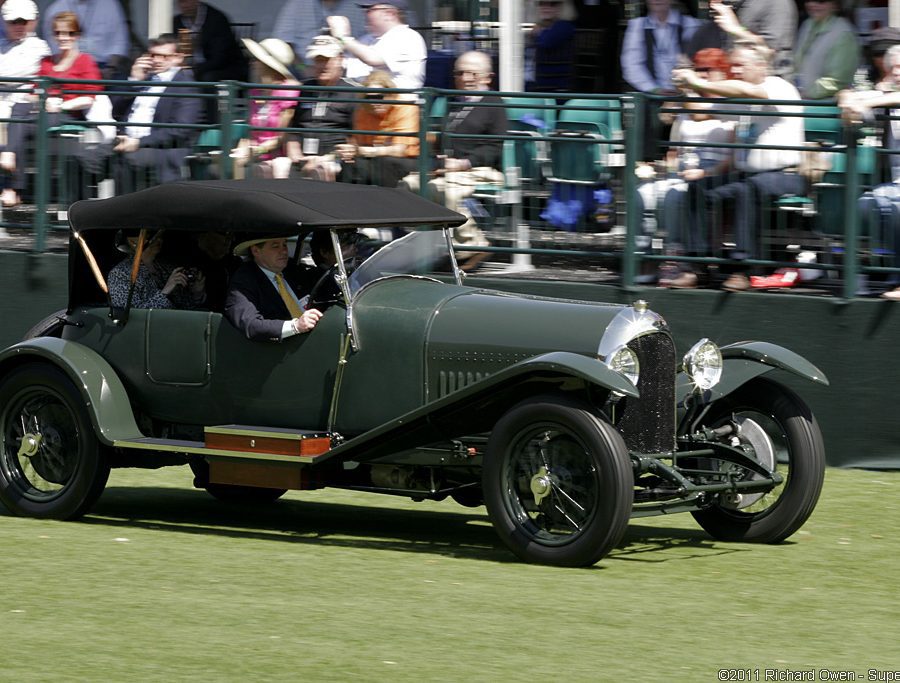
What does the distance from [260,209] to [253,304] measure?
0.48 m

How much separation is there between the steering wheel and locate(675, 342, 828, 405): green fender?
1678 mm

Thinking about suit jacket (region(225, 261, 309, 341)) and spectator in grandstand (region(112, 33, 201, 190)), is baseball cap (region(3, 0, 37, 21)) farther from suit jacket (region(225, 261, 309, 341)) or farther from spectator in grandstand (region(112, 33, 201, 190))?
suit jacket (region(225, 261, 309, 341))

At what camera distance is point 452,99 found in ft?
39.9

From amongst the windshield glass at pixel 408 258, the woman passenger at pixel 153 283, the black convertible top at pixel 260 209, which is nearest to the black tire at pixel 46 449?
the woman passenger at pixel 153 283

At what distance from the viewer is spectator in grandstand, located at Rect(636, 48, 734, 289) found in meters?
11.1

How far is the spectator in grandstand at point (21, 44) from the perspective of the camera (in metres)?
15.0

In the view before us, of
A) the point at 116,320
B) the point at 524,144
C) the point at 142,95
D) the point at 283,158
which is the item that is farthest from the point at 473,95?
the point at 116,320

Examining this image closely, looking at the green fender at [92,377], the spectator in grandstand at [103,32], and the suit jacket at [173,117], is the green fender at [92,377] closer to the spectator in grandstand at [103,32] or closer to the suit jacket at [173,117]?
the suit jacket at [173,117]

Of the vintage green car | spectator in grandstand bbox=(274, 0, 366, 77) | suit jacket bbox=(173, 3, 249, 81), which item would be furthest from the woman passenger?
suit jacket bbox=(173, 3, 249, 81)

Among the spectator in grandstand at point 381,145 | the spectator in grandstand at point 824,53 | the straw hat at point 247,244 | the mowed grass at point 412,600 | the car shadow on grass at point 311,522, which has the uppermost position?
the spectator in grandstand at point 824,53

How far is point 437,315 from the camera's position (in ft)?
27.1

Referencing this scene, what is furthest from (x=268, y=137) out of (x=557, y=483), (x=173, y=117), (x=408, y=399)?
(x=557, y=483)

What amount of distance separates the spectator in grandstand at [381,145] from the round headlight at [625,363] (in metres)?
4.70

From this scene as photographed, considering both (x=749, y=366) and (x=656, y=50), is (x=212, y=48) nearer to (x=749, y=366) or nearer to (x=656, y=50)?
(x=656, y=50)
